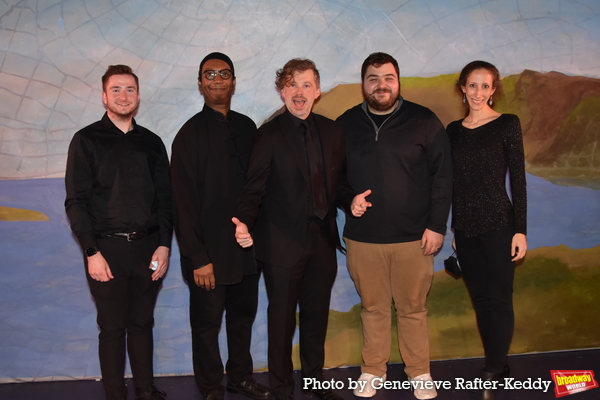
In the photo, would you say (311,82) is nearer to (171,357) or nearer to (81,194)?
(81,194)

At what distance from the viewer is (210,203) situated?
112 inches

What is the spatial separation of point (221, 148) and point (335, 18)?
129 cm

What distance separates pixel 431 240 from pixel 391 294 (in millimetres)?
436

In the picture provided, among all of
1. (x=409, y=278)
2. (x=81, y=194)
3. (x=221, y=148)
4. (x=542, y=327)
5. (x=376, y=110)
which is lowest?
(x=542, y=327)

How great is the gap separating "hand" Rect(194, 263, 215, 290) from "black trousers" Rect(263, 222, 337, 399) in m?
0.29

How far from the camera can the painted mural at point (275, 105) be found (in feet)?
10.8

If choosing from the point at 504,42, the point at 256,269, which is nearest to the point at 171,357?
the point at 256,269

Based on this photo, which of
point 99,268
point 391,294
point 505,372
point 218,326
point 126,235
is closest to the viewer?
point 99,268

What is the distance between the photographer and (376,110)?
2980mm

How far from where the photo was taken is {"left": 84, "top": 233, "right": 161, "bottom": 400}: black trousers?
2.72 meters

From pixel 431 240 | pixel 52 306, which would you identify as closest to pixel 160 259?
pixel 52 306

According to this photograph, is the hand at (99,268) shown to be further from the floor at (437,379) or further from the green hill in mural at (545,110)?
the green hill in mural at (545,110)

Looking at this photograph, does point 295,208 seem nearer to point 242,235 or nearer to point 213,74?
point 242,235

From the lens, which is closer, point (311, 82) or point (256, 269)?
point (311, 82)
